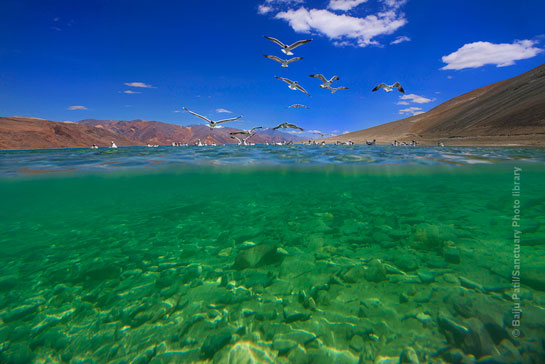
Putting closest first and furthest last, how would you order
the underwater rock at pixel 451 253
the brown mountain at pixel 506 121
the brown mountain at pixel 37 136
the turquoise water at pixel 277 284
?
the turquoise water at pixel 277 284 < the underwater rock at pixel 451 253 < the brown mountain at pixel 506 121 < the brown mountain at pixel 37 136

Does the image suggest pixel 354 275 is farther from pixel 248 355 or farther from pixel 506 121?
pixel 506 121

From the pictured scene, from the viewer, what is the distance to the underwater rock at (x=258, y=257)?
14.5 ft

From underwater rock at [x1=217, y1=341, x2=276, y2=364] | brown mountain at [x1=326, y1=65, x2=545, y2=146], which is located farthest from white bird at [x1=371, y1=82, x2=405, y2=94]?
underwater rock at [x1=217, y1=341, x2=276, y2=364]

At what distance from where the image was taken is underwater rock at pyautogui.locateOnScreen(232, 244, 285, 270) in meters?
4.42

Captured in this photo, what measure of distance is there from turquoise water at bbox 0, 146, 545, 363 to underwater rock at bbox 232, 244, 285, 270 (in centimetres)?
3

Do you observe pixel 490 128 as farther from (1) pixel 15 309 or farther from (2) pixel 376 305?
(1) pixel 15 309

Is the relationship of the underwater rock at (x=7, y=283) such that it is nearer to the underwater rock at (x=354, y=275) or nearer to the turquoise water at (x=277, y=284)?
the turquoise water at (x=277, y=284)

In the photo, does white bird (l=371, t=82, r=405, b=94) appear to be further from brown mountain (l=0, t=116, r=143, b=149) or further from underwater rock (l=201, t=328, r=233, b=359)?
brown mountain (l=0, t=116, r=143, b=149)

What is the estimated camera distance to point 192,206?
8.81m

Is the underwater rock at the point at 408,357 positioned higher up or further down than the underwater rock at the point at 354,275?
further down

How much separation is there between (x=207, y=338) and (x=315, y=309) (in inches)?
59.8

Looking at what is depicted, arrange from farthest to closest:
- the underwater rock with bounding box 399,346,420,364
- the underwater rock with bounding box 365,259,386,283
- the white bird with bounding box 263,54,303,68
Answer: the white bird with bounding box 263,54,303,68 < the underwater rock with bounding box 365,259,386,283 < the underwater rock with bounding box 399,346,420,364

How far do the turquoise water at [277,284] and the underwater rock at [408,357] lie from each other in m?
0.01

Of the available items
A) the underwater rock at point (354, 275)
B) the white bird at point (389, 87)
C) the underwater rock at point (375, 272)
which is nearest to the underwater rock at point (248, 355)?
the underwater rock at point (354, 275)
